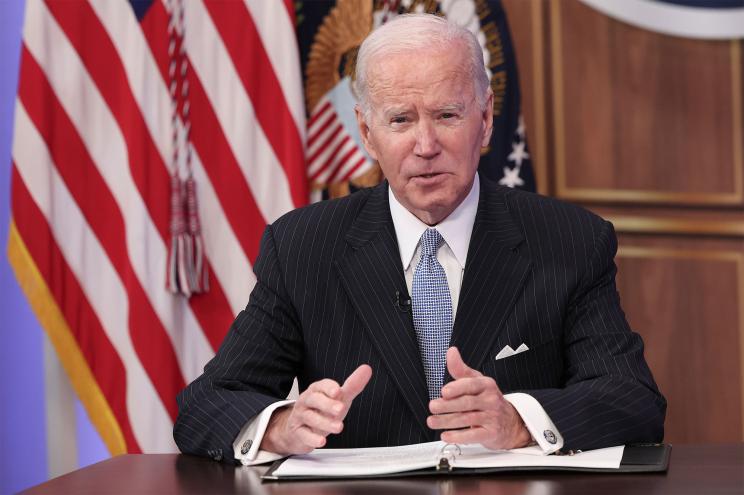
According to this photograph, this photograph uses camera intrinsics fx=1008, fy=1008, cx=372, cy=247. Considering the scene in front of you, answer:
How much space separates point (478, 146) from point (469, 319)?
0.39 meters

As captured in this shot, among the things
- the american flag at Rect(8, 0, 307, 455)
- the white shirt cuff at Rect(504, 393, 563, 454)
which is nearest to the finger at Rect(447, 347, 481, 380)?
the white shirt cuff at Rect(504, 393, 563, 454)

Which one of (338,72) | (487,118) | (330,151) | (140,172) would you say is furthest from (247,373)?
(338,72)

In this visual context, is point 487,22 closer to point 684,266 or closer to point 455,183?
point 684,266

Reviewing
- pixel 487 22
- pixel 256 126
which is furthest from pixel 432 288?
pixel 487 22

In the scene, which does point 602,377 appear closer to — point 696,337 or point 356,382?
point 356,382

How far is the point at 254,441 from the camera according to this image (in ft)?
5.99

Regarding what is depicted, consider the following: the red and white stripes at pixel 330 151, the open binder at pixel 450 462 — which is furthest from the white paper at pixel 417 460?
the red and white stripes at pixel 330 151

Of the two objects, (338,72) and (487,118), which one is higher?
(338,72)

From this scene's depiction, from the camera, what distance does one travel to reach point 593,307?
2145 millimetres

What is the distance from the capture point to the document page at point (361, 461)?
162 centimetres

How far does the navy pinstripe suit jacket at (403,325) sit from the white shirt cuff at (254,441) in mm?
27

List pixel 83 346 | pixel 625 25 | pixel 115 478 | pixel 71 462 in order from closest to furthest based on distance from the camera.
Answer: pixel 115 478 → pixel 83 346 → pixel 71 462 → pixel 625 25

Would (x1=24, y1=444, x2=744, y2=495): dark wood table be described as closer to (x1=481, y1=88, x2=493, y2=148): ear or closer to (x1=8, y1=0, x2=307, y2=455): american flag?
(x1=481, y1=88, x2=493, y2=148): ear

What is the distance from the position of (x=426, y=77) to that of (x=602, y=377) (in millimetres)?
716
